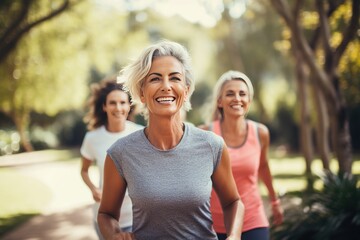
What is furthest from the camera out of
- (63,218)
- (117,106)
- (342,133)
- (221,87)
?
(63,218)

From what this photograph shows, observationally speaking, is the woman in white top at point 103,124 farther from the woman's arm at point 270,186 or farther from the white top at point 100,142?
the woman's arm at point 270,186

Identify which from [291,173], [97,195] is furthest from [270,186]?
[291,173]

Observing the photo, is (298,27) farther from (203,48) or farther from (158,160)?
(203,48)

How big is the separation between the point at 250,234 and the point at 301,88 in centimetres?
1029

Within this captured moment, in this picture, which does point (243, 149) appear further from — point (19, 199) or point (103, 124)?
point (19, 199)

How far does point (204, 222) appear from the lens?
249cm

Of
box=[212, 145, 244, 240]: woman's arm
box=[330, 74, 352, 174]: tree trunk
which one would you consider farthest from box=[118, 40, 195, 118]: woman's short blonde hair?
box=[330, 74, 352, 174]: tree trunk

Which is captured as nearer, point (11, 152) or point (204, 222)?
point (204, 222)

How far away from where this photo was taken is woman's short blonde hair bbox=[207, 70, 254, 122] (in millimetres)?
4578

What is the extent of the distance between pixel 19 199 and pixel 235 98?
37.7 ft

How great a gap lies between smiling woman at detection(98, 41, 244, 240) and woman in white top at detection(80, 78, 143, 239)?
2.37m

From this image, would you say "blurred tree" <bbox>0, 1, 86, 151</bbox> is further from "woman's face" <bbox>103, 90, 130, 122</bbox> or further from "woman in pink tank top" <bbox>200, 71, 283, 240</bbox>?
"woman in pink tank top" <bbox>200, 71, 283, 240</bbox>

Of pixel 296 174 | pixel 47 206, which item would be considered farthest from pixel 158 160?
pixel 296 174

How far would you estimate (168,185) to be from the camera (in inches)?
94.8
